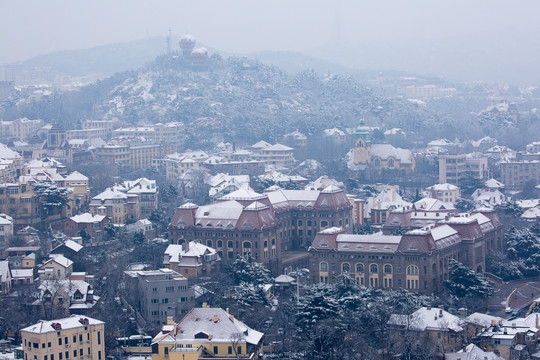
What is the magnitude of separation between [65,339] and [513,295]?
27.4m

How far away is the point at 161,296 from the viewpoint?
67125 millimetres

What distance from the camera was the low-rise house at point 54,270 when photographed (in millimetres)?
70875

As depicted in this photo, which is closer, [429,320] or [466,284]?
[429,320]

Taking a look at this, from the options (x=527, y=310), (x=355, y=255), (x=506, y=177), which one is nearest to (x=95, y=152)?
(x=506, y=177)

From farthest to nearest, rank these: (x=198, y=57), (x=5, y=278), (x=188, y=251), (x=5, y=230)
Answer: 1. (x=198, y=57)
2. (x=5, y=230)
3. (x=188, y=251)
4. (x=5, y=278)

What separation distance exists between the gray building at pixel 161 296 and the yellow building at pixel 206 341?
7311 millimetres

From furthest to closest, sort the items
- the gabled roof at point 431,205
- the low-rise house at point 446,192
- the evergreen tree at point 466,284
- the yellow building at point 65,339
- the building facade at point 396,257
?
1. the low-rise house at point 446,192
2. the gabled roof at point 431,205
3. the building facade at point 396,257
4. the evergreen tree at point 466,284
5. the yellow building at point 65,339

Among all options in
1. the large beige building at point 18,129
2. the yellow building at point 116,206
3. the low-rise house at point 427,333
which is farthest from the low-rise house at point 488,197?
the large beige building at point 18,129

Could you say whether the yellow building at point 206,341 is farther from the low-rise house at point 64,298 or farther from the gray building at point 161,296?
the low-rise house at point 64,298

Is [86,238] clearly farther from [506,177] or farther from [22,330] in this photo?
[506,177]

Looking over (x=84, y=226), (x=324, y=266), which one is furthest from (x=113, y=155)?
(x=324, y=266)

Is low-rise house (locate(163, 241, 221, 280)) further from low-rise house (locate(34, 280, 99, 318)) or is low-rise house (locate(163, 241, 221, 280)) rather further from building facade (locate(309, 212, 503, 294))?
low-rise house (locate(34, 280, 99, 318))

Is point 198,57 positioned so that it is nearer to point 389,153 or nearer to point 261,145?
point 261,145

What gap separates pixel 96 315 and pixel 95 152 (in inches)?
Answer: 2259
